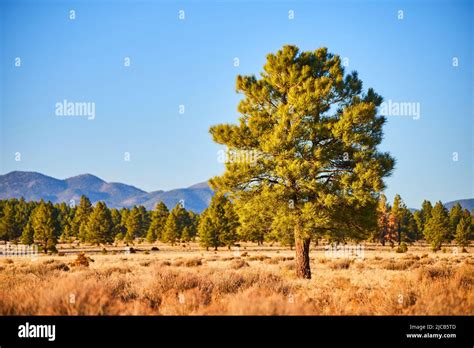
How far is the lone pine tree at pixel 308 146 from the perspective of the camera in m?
16.7

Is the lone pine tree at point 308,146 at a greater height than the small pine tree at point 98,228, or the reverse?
the lone pine tree at point 308,146

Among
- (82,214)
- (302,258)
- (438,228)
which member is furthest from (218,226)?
(302,258)

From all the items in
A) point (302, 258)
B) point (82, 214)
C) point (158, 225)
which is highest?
point (82, 214)

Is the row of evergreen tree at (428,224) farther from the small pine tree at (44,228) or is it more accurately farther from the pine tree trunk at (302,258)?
the small pine tree at (44,228)

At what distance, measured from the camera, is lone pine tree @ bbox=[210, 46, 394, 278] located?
1666 centimetres

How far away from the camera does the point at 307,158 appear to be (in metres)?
17.1

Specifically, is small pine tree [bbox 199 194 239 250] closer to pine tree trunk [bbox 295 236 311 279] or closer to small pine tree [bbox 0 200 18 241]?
small pine tree [bbox 0 200 18 241]

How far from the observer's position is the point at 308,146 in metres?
17.1

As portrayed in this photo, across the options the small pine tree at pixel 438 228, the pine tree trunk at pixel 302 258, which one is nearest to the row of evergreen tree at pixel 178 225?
the small pine tree at pixel 438 228

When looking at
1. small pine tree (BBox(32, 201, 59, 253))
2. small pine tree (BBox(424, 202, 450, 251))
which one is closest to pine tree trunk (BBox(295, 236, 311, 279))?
small pine tree (BBox(32, 201, 59, 253))

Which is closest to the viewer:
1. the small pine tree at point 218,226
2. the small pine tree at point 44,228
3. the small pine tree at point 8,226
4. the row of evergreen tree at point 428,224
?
the small pine tree at point 44,228

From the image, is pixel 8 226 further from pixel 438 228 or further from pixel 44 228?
pixel 438 228
